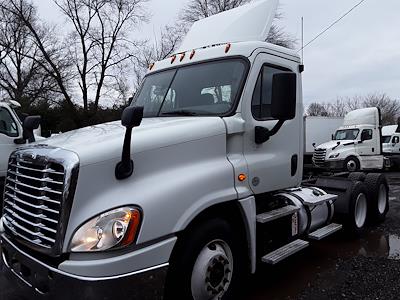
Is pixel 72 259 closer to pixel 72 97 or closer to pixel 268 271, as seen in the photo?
pixel 268 271

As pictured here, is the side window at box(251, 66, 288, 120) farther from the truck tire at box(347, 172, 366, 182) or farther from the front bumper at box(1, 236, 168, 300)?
the truck tire at box(347, 172, 366, 182)

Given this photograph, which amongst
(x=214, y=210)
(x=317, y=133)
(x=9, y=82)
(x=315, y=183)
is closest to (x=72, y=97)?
(x=9, y=82)

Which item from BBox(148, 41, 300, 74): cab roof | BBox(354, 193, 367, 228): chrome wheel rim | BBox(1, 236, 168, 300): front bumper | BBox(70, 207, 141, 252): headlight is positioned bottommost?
BBox(354, 193, 367, 228): chrome wheel rim

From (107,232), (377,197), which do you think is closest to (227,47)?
(107,232)

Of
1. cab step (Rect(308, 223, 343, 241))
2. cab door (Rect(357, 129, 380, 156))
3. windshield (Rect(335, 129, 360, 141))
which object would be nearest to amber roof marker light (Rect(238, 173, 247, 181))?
cab step (Rect(308, 223, 343, 241))

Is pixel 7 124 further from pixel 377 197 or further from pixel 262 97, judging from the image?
pixel 377 197

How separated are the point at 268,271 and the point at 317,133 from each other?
20.1 m

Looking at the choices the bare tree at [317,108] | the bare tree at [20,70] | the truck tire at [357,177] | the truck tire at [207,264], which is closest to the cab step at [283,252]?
the truck tire at [207,264]

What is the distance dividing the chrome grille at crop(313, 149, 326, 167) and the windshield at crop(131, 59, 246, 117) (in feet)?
55.1

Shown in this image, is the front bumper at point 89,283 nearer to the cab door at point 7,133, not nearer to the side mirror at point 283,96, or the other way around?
the side mirror at point 283,96

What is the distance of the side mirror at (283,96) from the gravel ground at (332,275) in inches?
78.5

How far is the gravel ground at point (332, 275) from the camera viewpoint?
4.27 m

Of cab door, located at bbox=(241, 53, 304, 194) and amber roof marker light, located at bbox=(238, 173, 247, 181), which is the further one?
cab door, located at bbox=(241, 53, 304, 194)

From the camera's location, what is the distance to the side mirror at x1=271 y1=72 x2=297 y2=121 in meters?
3.78
